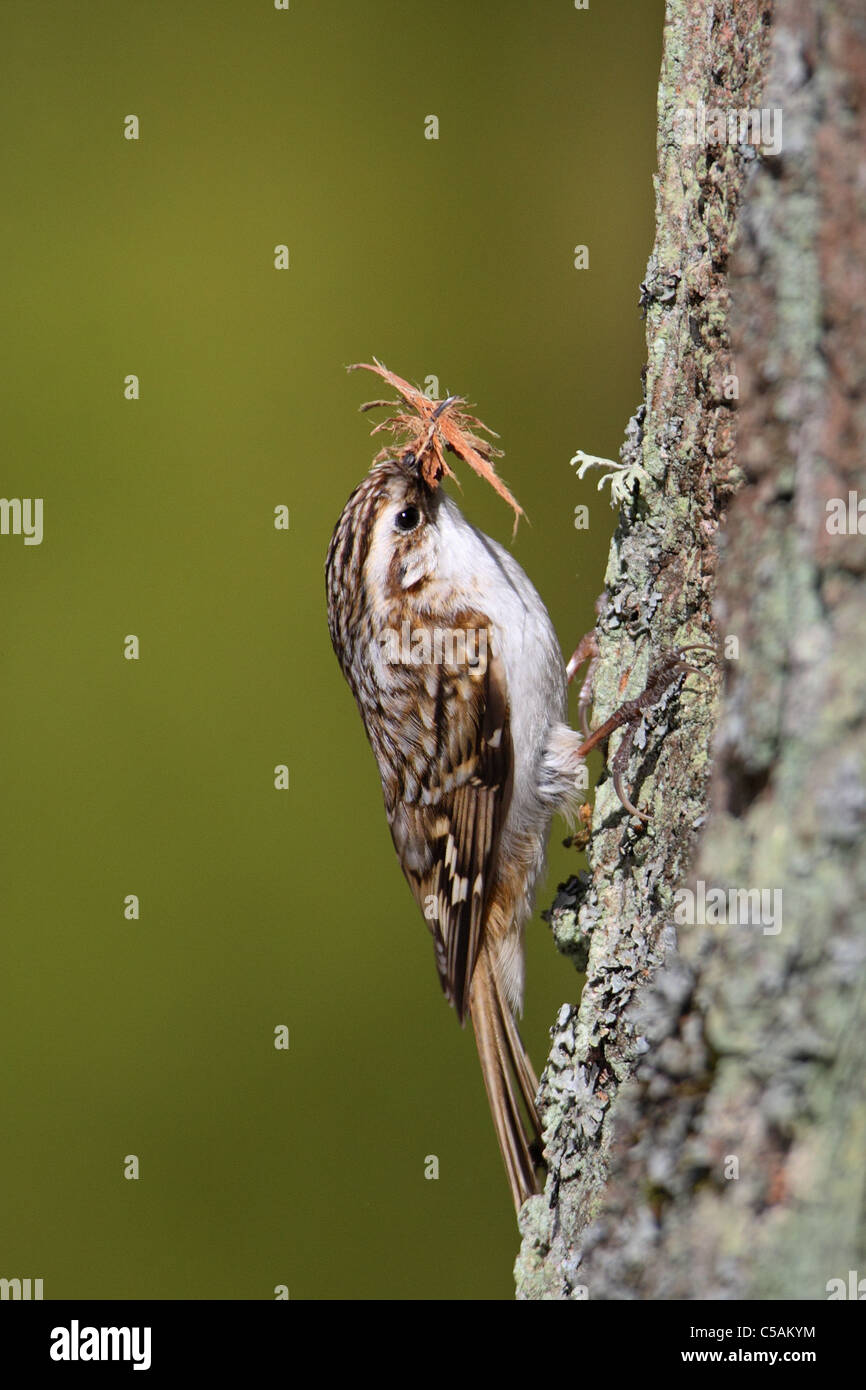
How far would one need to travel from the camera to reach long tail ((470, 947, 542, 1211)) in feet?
5.05

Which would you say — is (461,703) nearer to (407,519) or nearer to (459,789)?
(459,789)

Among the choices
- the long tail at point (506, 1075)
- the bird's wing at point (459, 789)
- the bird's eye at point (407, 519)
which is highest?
the bird's eye at point (407, 519)

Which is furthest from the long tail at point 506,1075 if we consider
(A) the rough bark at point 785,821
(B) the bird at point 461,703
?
(A) the rough bark at point 785,821

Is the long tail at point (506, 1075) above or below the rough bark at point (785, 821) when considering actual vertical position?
below

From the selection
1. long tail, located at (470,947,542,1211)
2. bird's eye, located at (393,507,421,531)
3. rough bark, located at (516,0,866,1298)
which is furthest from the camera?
bird's eye, located at (393,507,421,531)

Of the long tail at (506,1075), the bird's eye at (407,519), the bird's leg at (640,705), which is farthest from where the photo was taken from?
the bird's eye at (407,519)

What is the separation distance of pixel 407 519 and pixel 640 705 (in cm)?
47

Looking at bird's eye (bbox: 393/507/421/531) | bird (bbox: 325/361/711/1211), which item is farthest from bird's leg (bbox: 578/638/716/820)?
bird's eye (bbox: 393/507/421/531)

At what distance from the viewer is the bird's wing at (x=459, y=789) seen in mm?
1720

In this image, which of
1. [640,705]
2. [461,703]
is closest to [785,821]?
[640,705]

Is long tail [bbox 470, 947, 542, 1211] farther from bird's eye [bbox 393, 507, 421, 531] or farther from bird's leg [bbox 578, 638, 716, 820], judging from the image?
bird's eye [bbox 393, 507, 421, 531]

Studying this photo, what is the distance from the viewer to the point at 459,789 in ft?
5.77

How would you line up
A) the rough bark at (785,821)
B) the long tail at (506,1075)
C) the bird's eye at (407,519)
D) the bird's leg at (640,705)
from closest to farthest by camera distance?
the rough bark at (785,821) → the bird's leg at (640,705) → the long tail at (506,1075) → the bird's eye at (407,519)

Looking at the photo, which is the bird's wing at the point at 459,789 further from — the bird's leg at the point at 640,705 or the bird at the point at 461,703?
the bird's leg at the point at 640,705
